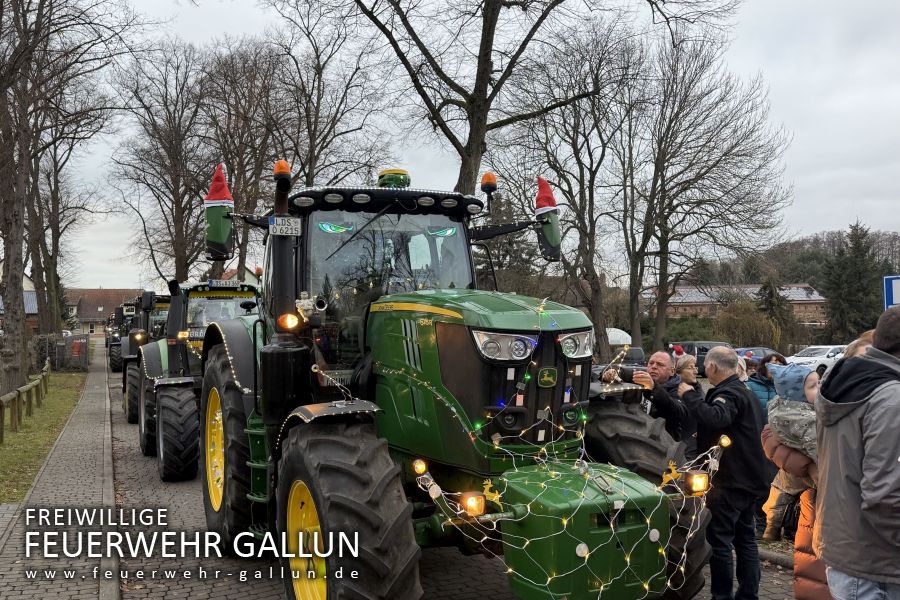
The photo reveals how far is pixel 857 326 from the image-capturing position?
45781mm

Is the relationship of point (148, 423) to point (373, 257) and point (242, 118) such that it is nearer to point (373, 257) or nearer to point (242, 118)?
point (373, 257)

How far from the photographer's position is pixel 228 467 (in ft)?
18.3

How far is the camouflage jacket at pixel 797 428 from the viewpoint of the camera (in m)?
4.82

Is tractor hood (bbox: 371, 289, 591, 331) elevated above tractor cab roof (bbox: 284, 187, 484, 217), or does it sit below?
below

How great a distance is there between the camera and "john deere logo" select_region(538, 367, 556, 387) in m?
4.07

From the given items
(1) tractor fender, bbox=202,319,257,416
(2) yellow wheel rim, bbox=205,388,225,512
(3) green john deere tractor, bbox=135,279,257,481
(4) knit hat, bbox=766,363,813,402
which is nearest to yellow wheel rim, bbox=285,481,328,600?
(1) tractor fender, bbox=202,319,257,416

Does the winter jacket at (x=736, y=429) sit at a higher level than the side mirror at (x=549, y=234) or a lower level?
lower

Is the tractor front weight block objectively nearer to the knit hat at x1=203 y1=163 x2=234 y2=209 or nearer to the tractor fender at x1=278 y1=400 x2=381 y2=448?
the tractor fender at x1=278 y1=400 x2=381 y2=448

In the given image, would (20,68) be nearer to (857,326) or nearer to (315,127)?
(315,127)

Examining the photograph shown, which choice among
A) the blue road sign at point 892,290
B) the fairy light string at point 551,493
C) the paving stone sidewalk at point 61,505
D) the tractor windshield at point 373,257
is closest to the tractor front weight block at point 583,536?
the fairy light string at point 551,493

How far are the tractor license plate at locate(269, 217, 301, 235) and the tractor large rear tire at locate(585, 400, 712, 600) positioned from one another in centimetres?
228

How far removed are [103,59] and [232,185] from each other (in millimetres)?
15347

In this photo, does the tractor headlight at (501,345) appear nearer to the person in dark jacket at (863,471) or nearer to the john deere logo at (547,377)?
the john deere logo at (547,377)

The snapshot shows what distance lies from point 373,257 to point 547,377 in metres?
1.79
